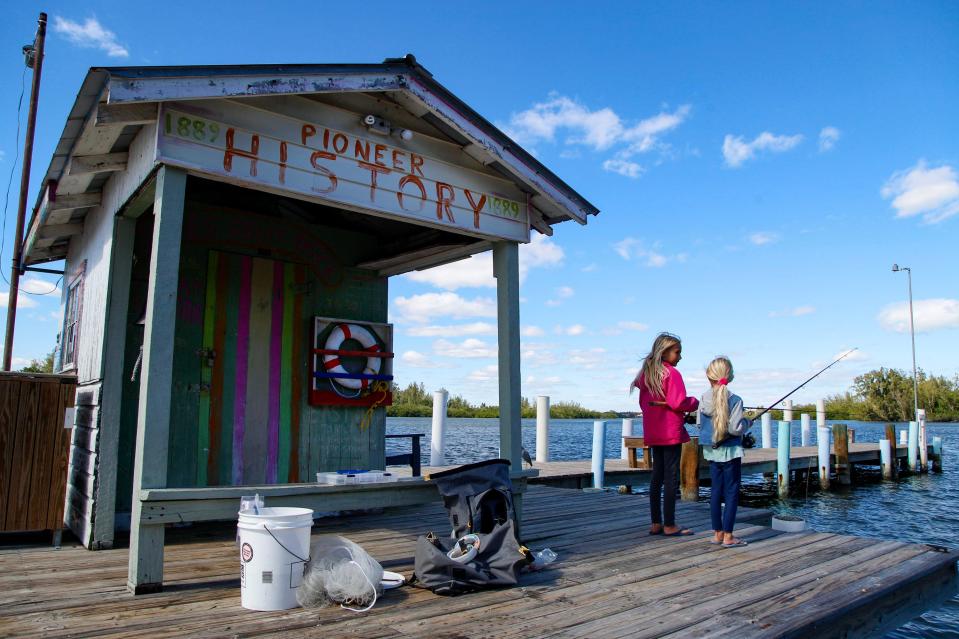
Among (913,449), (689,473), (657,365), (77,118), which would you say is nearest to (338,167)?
(77,118)

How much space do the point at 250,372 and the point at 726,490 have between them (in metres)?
3.84

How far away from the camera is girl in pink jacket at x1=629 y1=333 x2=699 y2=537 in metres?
4.95

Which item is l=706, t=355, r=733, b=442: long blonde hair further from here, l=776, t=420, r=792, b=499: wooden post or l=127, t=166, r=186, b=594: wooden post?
l=776, t=420, r=792, b=499: wooden post

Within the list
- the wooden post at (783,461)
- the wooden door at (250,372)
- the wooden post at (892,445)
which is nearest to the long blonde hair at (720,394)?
the wooden door at (250,372)

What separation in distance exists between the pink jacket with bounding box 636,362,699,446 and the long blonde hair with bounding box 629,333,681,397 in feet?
0.12

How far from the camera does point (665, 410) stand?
4.98 metres

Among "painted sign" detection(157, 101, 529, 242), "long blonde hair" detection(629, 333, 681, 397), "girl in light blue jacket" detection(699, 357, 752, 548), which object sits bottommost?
"girl in light blue jacket" detection(699, 357, 752, 548)

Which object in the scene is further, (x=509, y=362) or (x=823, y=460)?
(x=823, y=460)

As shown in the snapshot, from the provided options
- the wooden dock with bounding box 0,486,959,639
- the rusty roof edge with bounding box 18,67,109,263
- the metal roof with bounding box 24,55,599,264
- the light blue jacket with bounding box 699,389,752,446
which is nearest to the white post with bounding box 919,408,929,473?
the wooden dock with bounding box 0,486,959,639

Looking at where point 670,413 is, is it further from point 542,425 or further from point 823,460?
point 823,460

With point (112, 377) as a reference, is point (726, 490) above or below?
below

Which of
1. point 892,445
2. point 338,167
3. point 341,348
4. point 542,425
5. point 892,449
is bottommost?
point 892,449

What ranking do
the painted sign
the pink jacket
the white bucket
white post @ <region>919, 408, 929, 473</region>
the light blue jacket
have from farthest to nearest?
white post @ <region>919, 408, 929, 473</region> < the pink jacket < the light blue jacket < the painted sign < the white bucket

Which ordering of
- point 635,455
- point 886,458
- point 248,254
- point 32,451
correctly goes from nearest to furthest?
point 32,451, point 248,254, point 635,455, point 886,458
